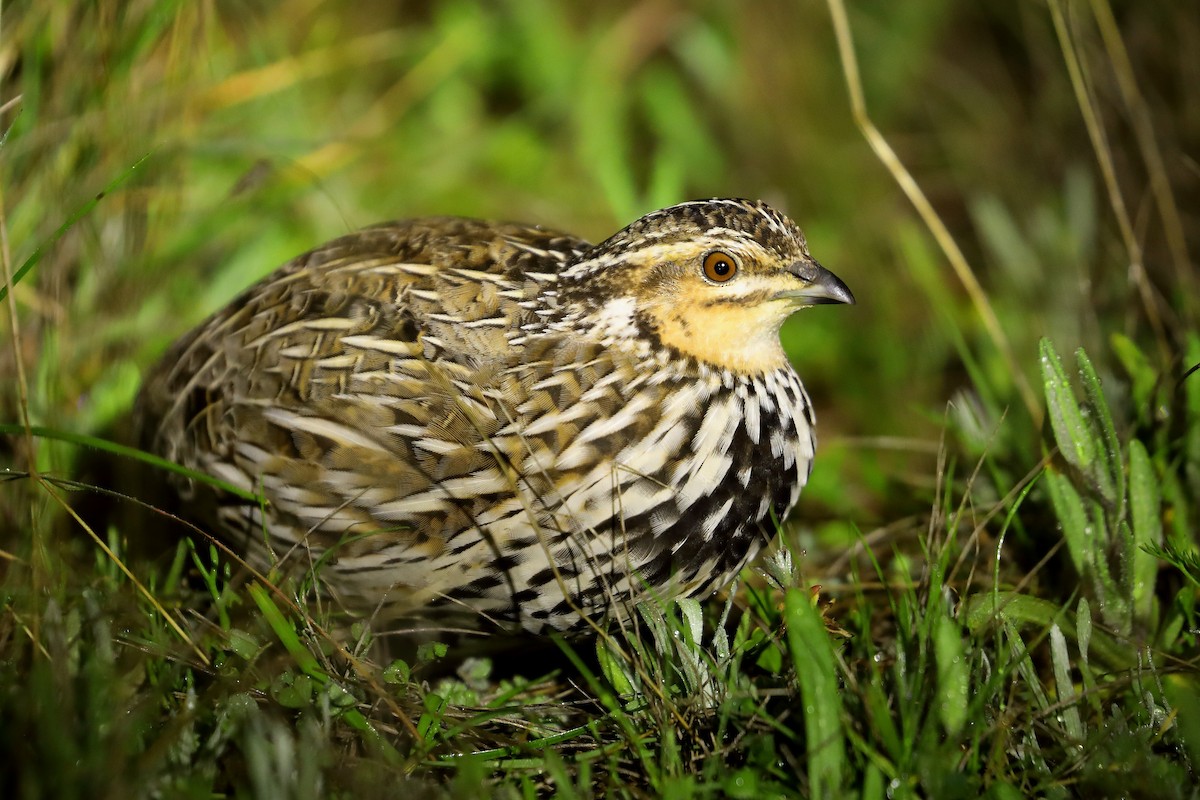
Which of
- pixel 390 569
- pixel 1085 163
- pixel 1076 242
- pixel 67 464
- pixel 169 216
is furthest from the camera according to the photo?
pixel 1085 163

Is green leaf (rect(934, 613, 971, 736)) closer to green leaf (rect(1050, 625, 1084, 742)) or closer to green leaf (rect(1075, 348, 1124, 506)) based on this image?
green leaf (rect(1050, 625, 1084, 742))

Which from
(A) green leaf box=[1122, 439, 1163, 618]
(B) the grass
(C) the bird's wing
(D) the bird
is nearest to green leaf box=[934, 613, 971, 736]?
(B) the grass

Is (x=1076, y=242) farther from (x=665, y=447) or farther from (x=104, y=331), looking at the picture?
(x=104, y=331)

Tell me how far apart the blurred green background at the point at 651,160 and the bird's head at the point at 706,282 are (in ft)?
2.09

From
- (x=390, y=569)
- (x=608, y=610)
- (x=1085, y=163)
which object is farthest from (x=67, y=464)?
(x=1085, y=163)

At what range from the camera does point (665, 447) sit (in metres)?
2.74

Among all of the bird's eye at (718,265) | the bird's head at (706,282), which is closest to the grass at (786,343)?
the bird's head at (706,282)

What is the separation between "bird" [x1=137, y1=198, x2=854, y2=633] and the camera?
272 cm

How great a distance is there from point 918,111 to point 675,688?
417 centimetres

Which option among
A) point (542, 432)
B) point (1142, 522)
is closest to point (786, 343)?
point (1142, 522)

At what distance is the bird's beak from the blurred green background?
20.7 inches

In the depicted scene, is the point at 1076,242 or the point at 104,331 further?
the point at 1076,242

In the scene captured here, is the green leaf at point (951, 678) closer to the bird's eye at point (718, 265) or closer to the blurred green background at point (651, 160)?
the blurred green background at point (651, 160)

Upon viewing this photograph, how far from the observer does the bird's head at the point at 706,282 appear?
2.80 m
